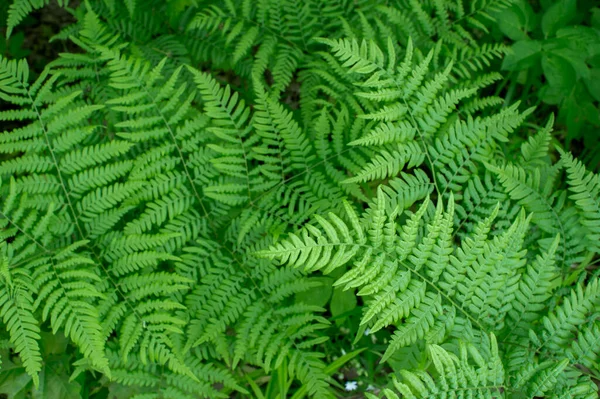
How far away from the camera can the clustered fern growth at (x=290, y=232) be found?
217cm

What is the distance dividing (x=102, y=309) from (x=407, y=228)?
156 centimetres

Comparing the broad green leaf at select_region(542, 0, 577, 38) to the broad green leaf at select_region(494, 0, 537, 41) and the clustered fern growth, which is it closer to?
the broad green leaf at select_region(494, 0, 537, 41)

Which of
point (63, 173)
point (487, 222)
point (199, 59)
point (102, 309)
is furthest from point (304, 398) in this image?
point (199, 59)

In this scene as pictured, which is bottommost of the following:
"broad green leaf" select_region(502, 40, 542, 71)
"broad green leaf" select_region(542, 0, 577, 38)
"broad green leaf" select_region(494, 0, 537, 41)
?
"broad green leaf" select_region(502, 40, 542, 71)

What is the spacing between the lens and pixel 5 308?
226cm

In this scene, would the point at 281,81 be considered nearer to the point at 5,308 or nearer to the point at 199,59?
the point at 199,59

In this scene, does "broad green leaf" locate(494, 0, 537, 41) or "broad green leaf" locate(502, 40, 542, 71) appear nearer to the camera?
"broad green leaf" locate(502, 40, 542, 71)

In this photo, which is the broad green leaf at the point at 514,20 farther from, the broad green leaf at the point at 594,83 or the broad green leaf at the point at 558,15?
the broad green leaf at the point at 594,83

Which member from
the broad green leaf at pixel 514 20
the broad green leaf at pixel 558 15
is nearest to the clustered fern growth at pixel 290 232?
the broad green leaf at pixel 514 20

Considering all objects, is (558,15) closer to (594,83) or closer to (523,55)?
(523,55)

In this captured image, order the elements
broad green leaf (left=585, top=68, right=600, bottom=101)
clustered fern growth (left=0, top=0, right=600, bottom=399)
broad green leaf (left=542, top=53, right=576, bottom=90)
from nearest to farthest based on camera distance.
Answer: clustered fern growth (left=0, top=0, right=600, bottom=399) → broad green leaf (left=542, top=53, right=576, bottom=90) → broad green leaf (left=585, top=68, right=600, bottom=101)

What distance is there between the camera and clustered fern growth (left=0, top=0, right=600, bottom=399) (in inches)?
85.4

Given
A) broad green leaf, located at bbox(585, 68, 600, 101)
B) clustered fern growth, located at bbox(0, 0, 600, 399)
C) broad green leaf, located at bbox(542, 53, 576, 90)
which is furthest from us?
broad green leaf, located at bbox(585, 68, 600, 101)

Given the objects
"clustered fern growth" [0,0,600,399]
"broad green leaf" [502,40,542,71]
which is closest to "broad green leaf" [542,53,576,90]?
"broad green leaf" [502,40,542,71]
